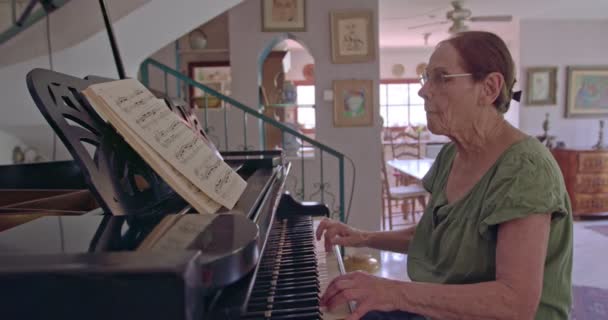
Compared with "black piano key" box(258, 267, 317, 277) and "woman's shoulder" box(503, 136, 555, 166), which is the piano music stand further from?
"woman's shoulder" box(503, 136, 555, 166)

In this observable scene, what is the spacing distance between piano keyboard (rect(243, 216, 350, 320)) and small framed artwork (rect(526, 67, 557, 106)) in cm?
553

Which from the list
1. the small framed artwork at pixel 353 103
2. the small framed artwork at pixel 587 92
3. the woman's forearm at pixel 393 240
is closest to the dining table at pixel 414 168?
the small framed artwork at pixel 353 103

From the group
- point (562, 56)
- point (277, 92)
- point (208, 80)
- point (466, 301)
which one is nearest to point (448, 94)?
point (466, 301)

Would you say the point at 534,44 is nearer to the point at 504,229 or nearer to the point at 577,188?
the point at 577,188

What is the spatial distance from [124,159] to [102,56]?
1472mm

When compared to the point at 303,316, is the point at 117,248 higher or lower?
higher

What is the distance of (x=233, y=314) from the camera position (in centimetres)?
51

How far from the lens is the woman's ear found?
106 centimetres

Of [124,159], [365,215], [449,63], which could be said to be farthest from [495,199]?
[365,215]

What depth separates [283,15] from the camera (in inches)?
151

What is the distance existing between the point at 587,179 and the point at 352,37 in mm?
3655

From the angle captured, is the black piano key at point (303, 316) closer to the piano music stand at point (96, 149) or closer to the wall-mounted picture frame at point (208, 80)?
the piano music stand at point (96, 149)

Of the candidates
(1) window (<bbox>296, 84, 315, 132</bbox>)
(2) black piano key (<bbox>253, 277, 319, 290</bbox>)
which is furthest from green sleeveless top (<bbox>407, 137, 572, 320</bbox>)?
(1) window (<bbox>296, 84, 315, 132</bbox>)

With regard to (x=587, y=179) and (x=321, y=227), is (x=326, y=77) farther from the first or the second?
(x=587, y=179)
